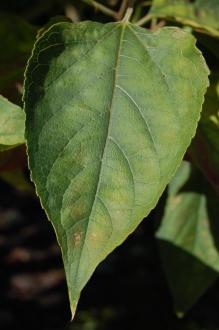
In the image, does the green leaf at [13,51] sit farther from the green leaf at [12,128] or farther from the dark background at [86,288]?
A: the dark background at [86,288]

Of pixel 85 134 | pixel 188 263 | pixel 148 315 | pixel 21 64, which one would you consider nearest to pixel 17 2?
pixel 21 64

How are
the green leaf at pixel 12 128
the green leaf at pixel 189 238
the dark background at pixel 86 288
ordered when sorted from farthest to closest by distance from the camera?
1. the dark background at pixel 86 288
2. the green leaf at pixel 189 238
3. the green leaf at pixel 12 128

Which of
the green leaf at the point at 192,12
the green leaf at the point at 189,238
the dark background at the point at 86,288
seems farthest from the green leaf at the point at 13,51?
the dark background at the point at 86,288

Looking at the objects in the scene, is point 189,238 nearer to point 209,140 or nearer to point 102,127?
point 209,140

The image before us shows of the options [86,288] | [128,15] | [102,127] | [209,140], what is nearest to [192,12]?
[128,15]

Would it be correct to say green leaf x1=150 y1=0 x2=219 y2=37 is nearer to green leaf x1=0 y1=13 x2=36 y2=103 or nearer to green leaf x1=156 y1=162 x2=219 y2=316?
green leaf x1=0 y1=13 x2=36 y2=103
